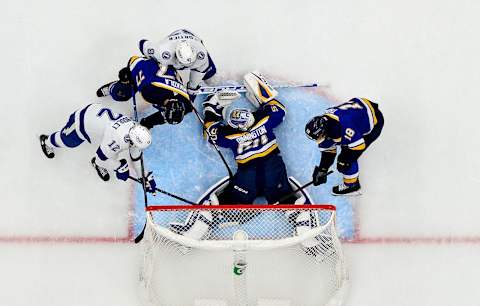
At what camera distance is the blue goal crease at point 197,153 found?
4.73 m

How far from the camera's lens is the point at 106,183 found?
479 centimetres

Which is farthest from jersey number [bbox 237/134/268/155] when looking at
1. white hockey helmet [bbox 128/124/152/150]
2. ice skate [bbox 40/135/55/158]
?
ice skate [bbox 40/135/55/158]

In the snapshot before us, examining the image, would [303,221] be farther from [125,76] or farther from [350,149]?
[125,76]

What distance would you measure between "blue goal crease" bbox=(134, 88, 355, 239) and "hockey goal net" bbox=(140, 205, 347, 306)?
0.27 metres

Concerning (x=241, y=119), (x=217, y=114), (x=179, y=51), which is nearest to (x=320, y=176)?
(x=241, y=119)

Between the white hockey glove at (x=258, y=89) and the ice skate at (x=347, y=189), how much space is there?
776mm

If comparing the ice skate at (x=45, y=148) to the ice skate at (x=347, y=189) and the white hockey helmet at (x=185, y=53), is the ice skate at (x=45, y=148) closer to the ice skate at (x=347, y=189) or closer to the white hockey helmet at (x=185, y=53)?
the white hockey helmet at (x=185, y=53)

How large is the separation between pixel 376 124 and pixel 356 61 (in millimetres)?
667

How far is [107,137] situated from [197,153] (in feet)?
2.52

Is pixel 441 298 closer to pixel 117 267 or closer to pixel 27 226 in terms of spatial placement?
pixel 117 267

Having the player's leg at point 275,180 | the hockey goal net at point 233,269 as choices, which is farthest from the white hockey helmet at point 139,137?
the player's leg at point 275,180

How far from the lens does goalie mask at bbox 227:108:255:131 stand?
437 cm

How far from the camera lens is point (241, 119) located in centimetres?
436

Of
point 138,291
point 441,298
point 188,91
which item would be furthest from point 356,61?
point 138,291
